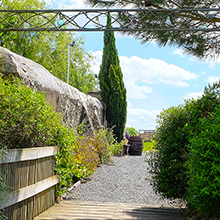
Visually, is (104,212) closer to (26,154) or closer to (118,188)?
(26,154)

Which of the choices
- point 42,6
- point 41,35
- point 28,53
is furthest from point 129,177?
point 42,6

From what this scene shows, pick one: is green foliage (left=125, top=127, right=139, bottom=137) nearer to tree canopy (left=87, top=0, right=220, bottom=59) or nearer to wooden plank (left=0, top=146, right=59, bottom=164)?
tree canopy (left=87, top=0, right=220, bottom=59)

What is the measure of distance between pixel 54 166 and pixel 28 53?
17.9 meters

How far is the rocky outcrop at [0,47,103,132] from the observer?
5.25 m

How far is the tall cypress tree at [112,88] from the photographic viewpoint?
43.3 feet

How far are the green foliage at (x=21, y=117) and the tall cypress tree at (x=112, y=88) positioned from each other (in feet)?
28.8

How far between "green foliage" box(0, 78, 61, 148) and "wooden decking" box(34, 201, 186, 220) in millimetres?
1114

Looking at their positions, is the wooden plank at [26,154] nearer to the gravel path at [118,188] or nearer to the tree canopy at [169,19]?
the gravel path at [118,188]

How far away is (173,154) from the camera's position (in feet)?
14.9

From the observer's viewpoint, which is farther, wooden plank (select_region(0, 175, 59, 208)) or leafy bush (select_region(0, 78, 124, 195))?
leafy bush (select_region(0, 78, 124, 195))

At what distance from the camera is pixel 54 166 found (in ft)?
16.2

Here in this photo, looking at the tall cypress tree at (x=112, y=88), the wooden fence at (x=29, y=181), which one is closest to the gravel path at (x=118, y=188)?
the wooden fence at (x=29, y=181)

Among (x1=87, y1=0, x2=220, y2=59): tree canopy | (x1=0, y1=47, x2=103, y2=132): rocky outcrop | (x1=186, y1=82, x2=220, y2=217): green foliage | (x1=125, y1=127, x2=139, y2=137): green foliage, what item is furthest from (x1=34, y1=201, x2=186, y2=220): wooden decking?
(x1=125, y1=127, x2=139, y2=137): green foliage

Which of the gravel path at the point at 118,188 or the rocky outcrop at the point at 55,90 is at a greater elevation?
the rocky outcrop at the point at 55,90
